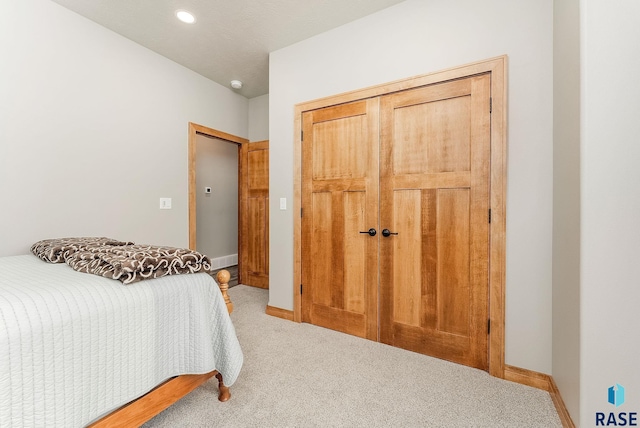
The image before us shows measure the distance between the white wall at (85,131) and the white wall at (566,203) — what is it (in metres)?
3.28

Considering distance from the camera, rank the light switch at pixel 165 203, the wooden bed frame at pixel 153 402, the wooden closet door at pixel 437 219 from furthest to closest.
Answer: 1. the light switch at pixel 165 203
2. the wooden closet door at pixel 437 219
3. the wooden bed frame at pixel 153 402

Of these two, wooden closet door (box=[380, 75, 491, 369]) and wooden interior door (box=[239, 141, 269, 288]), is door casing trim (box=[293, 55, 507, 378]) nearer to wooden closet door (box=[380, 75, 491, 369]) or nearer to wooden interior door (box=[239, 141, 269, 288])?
wooden closet door (box=[380, 75, 491, 369])

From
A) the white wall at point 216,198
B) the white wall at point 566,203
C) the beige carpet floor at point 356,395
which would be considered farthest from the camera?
the white wall at point 216,198

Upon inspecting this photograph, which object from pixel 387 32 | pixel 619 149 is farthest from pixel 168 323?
pixel 387 32

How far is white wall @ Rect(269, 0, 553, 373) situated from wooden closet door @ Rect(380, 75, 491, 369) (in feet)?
0.52

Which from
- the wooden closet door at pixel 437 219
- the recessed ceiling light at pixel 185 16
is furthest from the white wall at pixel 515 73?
the recessed ceiling light at pixel 185 16

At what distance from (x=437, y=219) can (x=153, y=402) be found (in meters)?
1.98

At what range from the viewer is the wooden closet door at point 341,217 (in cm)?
225


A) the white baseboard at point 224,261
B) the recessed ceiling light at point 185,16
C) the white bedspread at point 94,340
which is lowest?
the white baseboard at point 224,261

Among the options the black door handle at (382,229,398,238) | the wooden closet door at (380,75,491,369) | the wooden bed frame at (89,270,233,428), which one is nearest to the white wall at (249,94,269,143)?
the wooden closet door at (380,75,491,369)

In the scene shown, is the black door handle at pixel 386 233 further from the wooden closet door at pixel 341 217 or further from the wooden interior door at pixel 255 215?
the wooden interior door at pixel 255 215

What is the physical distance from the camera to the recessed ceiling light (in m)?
2.20

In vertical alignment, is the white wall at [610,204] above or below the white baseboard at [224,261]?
above

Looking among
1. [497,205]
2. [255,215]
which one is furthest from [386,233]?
[255,215]
